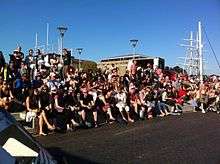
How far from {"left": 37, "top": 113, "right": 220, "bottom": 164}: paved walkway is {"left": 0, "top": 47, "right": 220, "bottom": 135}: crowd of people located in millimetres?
930

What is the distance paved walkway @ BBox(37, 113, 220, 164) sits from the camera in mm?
11203

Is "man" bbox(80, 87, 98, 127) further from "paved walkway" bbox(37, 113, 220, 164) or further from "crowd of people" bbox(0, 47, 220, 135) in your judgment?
"paved walkway" bbox(37, 113, 220, 164)

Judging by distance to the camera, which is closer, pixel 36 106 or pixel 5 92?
pixel 36 106

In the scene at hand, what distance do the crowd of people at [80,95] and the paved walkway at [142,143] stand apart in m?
0.93

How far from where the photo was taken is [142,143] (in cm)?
1383

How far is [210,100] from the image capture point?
91.3 feet

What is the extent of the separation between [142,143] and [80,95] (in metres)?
5.16

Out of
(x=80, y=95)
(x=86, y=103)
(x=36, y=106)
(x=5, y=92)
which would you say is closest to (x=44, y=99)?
(x=36, y=106)

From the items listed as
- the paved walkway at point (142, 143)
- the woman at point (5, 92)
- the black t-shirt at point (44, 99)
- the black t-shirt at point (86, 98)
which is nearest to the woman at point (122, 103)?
the paved walkway at point (142, 143)

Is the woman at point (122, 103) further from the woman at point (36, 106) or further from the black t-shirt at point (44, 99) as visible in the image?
the woman at point (36, 106)

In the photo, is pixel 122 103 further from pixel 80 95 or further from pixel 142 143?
pixel 142 143

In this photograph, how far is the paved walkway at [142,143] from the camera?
441 inches

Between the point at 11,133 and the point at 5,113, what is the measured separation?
18 centimetres

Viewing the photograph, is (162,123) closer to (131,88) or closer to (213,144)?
(131,88)
